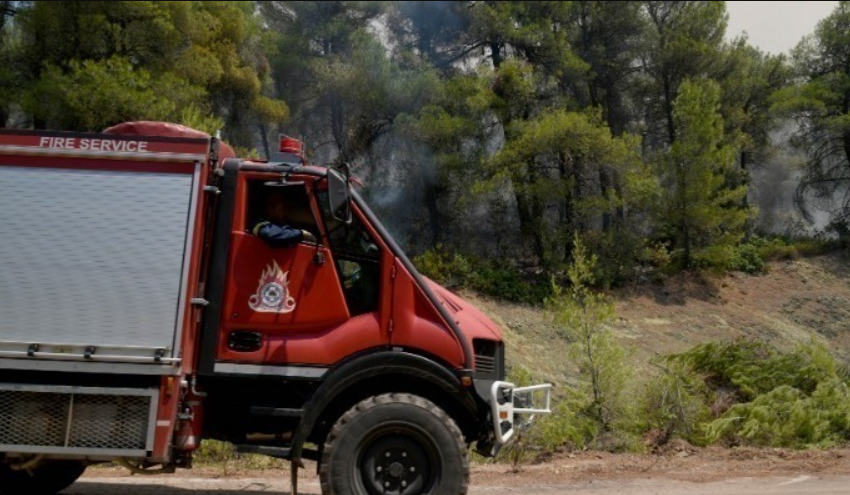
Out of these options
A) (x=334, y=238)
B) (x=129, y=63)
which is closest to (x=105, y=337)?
(x=334, y=238)

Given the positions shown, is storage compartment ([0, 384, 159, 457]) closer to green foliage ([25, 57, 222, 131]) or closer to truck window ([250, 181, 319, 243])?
truck window ([250, 181, 319, 243])

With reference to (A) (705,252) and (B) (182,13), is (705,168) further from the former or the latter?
(B) (182,13)

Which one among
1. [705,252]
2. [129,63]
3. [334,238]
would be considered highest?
[129,63]

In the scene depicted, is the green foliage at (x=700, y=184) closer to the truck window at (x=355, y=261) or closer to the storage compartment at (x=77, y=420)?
the truck window at (x=355, y=261)

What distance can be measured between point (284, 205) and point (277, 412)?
66.6 inches

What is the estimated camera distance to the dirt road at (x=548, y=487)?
8.35 meters

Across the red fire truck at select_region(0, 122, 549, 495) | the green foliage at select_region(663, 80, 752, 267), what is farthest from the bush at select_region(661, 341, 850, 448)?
the green foliage at select_region(663, 80, 752, 267)

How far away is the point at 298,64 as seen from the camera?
90.6 ft

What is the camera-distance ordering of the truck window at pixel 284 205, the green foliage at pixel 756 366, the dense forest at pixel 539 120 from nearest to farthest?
the truck window at pixel 284 205 → the green foliage at pixel 756 366 → the dense forest at pixel 539 120

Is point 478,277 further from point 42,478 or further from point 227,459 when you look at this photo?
point 42,478

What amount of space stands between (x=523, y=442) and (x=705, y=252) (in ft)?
60.5

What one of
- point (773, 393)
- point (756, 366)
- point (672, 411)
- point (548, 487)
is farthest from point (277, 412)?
point (756, 366)

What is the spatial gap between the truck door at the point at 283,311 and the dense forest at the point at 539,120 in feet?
51.5

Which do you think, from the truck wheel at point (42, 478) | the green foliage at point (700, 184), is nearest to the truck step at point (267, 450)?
the truck wheel at point (42, 478)
